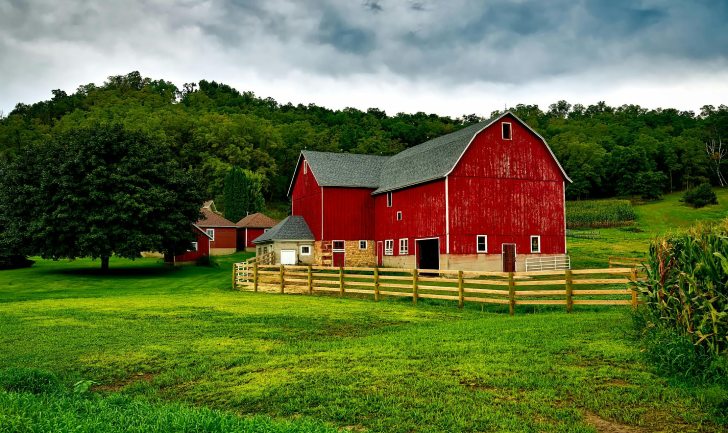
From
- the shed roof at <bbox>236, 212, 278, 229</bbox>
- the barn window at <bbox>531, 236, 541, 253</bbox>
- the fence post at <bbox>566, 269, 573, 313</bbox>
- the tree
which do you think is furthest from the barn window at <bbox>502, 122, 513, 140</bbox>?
the shed roof at <bbox>236, 212, 278, 229</bbox>

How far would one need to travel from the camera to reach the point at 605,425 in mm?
5555

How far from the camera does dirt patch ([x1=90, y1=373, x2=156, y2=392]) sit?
750 cm

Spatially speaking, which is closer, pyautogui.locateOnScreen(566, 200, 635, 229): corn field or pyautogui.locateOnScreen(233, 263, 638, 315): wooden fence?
pyautogui.locateOnScreen(233, 263, 638, 315): wooden fence

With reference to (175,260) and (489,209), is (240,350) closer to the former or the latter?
(489,209)

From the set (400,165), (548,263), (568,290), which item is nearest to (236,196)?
(400,165)

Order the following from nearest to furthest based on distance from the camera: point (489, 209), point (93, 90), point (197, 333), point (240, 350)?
point (240, 350), point (197, 333), point (489, 209), point (93, 90)

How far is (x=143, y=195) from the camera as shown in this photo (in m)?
33.9

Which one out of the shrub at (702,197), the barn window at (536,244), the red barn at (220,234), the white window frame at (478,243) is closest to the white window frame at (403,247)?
the white window frame at (478,243)

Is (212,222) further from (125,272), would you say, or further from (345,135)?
(345,135)

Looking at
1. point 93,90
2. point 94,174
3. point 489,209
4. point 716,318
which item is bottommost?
point 716,318

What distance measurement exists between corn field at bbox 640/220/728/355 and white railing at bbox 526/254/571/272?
2311 centimetres

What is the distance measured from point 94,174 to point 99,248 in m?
4.59

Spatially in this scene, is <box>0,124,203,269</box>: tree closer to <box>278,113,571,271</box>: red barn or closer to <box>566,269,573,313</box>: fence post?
<box>278,113,571,271</box>: red barn

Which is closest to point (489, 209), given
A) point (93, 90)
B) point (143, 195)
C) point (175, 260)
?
point (143, 195)
